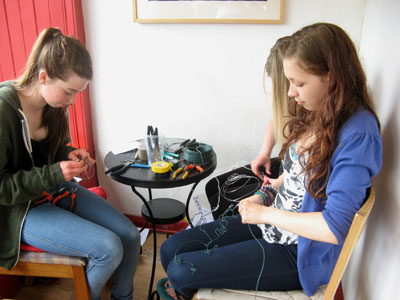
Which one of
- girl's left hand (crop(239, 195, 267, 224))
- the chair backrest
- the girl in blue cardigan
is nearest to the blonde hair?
the girl in blue cardigan

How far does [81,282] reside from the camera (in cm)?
112

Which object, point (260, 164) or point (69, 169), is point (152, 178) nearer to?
point (69, 169)

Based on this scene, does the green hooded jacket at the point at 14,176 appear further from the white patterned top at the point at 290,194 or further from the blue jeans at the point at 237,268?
the white patterned top at the point at 290,194

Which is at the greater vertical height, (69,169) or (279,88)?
(279,88)

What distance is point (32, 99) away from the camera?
3.77 ft

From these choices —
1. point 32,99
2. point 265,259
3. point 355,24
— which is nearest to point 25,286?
point 32,99

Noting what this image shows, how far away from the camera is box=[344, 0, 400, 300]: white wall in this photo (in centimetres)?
79

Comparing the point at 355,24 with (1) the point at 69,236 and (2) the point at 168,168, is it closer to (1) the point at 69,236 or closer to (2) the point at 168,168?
(2) the point at 168,168

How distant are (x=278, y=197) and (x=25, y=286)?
143cm

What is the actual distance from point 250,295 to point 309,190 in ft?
1.17

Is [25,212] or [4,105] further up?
[4,105]

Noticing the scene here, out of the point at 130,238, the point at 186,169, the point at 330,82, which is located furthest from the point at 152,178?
the point at 330,82

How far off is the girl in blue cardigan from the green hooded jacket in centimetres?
49

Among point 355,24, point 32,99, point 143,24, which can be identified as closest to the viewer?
point 32,99
